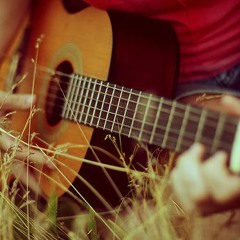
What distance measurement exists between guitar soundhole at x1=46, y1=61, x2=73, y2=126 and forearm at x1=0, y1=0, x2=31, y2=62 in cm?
27

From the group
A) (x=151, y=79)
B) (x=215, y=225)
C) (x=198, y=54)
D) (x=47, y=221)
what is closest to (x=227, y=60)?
(x=198, y=54)

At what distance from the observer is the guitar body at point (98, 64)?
1337 mm

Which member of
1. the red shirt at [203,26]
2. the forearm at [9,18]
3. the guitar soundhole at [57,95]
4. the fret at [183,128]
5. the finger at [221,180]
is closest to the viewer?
the finger at [221,180]

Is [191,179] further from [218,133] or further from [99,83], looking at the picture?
[99,83]

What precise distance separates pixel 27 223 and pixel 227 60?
0.65m

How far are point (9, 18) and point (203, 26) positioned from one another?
26.4 inches

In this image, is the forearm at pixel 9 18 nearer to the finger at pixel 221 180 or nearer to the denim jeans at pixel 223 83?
the denim jeans at pixel 223 83

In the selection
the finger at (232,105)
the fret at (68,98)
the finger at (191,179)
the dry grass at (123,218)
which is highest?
the finger at (232,105)

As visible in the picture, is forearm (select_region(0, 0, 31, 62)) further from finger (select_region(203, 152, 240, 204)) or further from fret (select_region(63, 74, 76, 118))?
finger (select_region(203, 152, 240, 204))

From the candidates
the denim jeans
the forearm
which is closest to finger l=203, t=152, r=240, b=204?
the denim jeans

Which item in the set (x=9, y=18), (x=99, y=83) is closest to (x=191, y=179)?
(x=99, y=83)

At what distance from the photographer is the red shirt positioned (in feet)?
4.23

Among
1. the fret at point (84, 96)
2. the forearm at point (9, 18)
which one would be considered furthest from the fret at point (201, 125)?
the forearm at point (9, 18)

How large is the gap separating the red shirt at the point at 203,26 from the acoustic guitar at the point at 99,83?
0.03 metres
